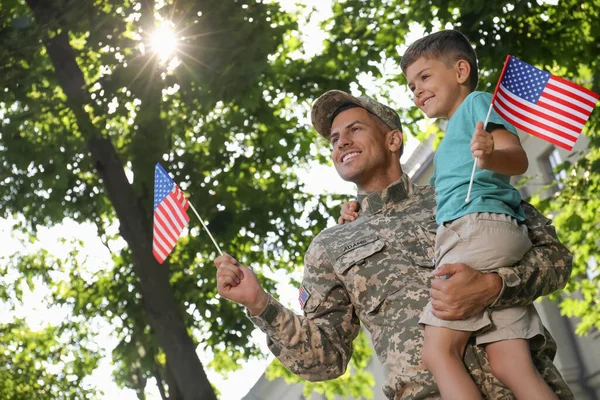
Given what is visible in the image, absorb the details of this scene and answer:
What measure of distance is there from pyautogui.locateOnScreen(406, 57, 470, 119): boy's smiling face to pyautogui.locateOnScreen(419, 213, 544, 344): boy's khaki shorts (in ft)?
1.66

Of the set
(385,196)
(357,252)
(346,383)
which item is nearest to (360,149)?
(385,196)

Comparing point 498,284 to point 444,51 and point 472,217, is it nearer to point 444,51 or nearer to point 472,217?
point 472,217

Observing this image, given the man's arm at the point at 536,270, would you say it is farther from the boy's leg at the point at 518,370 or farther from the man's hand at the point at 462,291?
the boy's leg at the point at 518,370

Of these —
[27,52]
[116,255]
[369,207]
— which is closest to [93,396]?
[116,255]

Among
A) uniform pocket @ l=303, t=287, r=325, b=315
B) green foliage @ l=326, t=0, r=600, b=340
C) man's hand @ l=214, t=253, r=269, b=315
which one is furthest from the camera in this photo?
green foliage @ l=326, t=0, r=600, b=340

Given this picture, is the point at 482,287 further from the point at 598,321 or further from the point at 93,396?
the point at 93,396

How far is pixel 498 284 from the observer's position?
365 cm

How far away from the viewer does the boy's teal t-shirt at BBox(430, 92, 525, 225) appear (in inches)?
149

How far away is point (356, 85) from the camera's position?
47.5 feet

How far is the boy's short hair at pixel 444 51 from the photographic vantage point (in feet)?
13.2

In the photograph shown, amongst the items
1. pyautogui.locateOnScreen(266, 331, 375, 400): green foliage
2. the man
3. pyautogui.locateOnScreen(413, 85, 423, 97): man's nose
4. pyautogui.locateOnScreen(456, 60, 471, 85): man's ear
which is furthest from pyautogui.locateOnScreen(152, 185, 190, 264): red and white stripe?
pyautogui.locateOnScreen(266, 331, 375, 400): green foliage

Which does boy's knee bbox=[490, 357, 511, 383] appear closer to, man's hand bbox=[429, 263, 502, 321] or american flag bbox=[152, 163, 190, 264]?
man's hand bbox=[429, 263, 502, 321]

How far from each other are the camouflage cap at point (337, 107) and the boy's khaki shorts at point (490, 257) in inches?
42.2

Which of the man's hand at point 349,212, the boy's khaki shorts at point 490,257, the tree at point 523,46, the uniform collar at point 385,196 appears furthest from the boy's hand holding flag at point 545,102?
the tree at point 523,46
